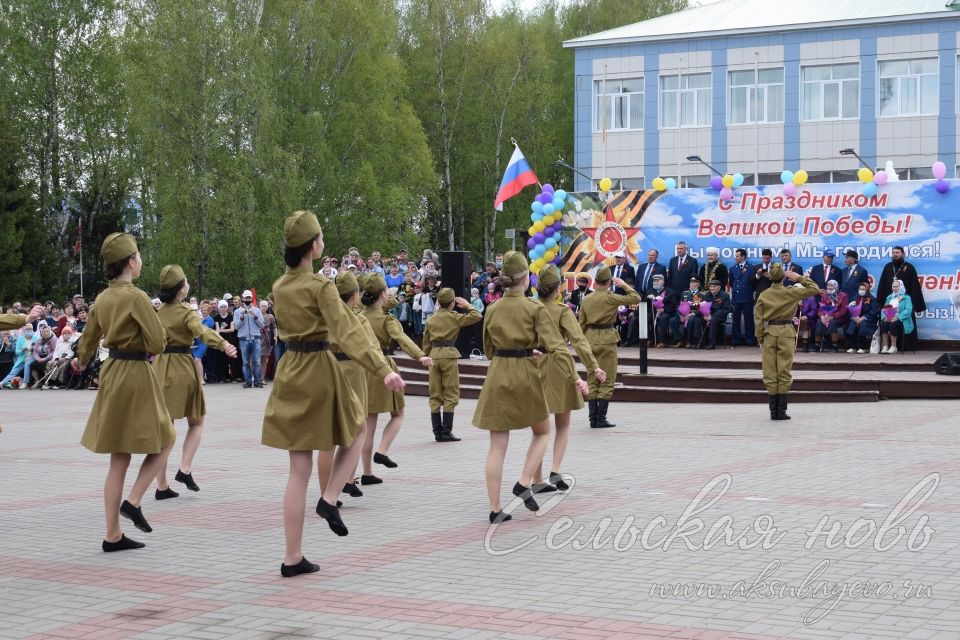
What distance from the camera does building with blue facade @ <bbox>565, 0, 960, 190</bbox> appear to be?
4197 centimetres

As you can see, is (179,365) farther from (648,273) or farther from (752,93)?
(752,93)

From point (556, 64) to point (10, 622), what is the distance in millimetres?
51975

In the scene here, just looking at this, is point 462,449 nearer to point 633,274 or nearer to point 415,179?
point 633,274

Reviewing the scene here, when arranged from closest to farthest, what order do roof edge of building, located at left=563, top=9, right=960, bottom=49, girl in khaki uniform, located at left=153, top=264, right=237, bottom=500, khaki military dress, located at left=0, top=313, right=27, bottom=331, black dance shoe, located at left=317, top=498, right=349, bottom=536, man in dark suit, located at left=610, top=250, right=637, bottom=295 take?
black dance shoe, located at left=317, top=498, right=349, bottom=536 → khaki military dress, located at left=0, top=313, right=27, bottom=331 → girl in khaki uniform, located at left=153, top=264, right=237, bottom=500 → man in dark suit, located at left=610, top=250, right=637, bottom=295 → roof edge of building, located at left=563, top=9, right=960, bottom=49

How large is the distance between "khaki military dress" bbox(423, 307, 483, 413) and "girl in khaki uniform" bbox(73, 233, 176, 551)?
260 inches

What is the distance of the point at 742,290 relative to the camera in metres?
23.7

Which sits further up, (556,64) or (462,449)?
(556,64)

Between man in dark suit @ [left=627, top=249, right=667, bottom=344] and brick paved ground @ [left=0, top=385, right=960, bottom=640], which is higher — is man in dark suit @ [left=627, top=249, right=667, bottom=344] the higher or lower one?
the higher one

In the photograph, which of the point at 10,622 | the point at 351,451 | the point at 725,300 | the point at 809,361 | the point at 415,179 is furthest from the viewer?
the point at 415,179

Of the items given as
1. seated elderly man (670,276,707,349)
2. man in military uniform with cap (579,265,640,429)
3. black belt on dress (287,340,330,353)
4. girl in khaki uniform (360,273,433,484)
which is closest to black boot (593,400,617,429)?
man in military uniform with cap (579,265,640,429)

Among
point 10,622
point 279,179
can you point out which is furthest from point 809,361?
point 279,179

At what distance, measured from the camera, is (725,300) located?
939 inches

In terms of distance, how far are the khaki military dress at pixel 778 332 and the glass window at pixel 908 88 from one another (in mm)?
28700

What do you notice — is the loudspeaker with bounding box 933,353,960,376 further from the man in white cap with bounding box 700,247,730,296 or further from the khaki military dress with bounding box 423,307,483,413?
the khaki military dress with bounding box 423,307,483,413
